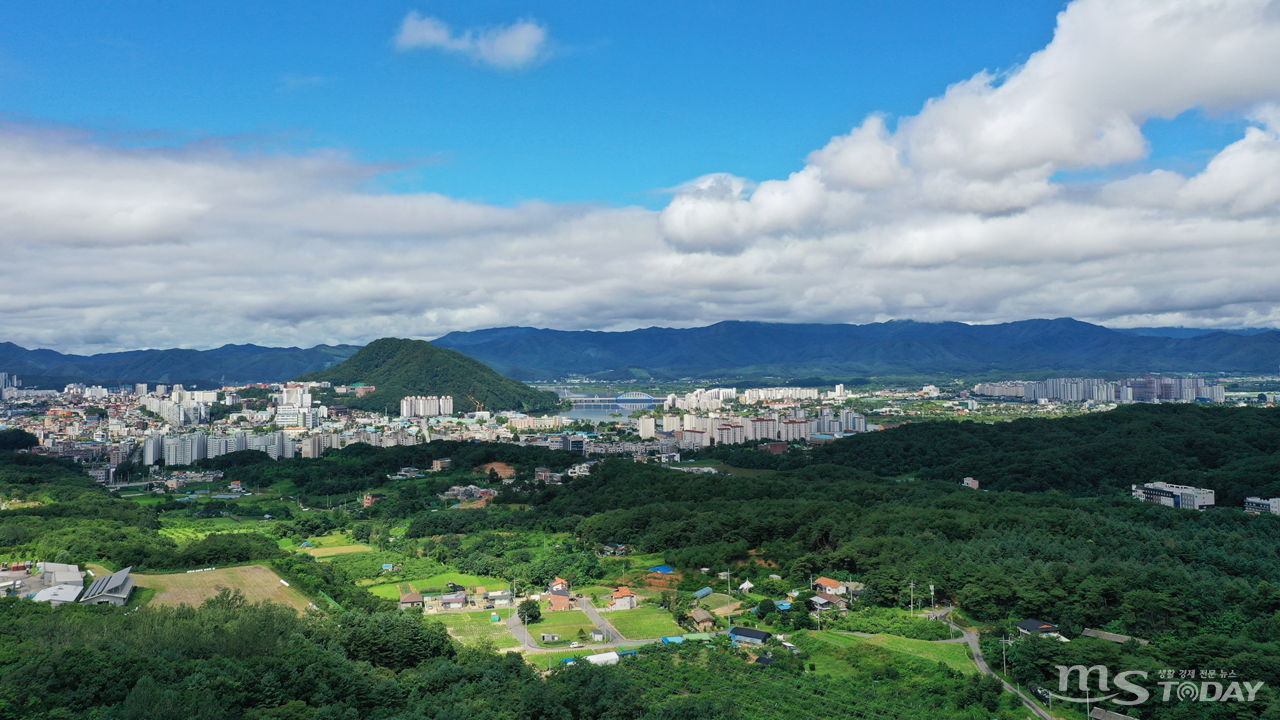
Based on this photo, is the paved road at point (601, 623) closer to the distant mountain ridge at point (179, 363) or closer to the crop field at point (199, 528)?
the crop field at point (199, 528)

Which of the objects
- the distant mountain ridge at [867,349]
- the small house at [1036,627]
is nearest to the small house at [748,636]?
A: the small house at [1036,627]

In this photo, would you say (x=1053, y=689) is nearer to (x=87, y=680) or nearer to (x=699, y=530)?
(x=699, y=530)

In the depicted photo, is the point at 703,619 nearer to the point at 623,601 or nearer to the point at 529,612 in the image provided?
the point at 623,601

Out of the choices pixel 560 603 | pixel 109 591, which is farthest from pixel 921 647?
pixel 109 591

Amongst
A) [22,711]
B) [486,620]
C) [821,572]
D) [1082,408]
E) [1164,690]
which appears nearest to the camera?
[22,711]

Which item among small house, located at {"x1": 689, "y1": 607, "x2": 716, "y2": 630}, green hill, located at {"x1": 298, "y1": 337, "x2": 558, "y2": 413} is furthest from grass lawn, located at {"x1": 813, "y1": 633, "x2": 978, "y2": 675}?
green hill, located at {"x1": 298, "y1": 337, "x2": 558, "y2": 413}

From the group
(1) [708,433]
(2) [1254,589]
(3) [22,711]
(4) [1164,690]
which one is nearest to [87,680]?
(3) [22,711]

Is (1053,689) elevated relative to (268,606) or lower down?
lower down
